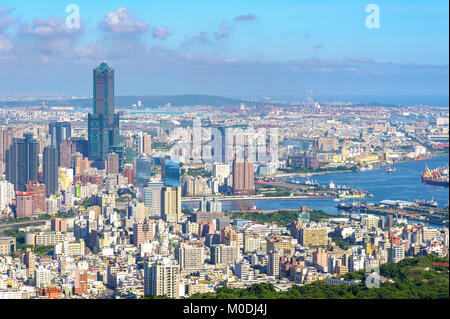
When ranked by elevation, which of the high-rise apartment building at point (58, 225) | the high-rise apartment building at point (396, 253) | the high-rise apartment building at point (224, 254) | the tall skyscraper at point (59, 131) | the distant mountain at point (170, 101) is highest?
the distant mountain at point (170, 101)

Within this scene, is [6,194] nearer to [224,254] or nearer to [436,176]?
[224,254]

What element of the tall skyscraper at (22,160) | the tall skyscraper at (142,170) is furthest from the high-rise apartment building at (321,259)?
the tall skyscraper at (22,160)

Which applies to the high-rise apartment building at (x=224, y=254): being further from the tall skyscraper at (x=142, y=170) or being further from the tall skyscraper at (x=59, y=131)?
the tall skyscraper at (x=59, y=131)

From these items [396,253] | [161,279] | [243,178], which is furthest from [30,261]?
[243,178]

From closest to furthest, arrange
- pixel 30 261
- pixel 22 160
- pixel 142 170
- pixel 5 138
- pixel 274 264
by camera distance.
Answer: pixel 274 264 → pixel 30 261 → pixel 22 160 → pixel 142 170 → pixel 5 138

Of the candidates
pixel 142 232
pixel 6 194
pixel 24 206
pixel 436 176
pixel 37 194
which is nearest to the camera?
pixel 142 232
